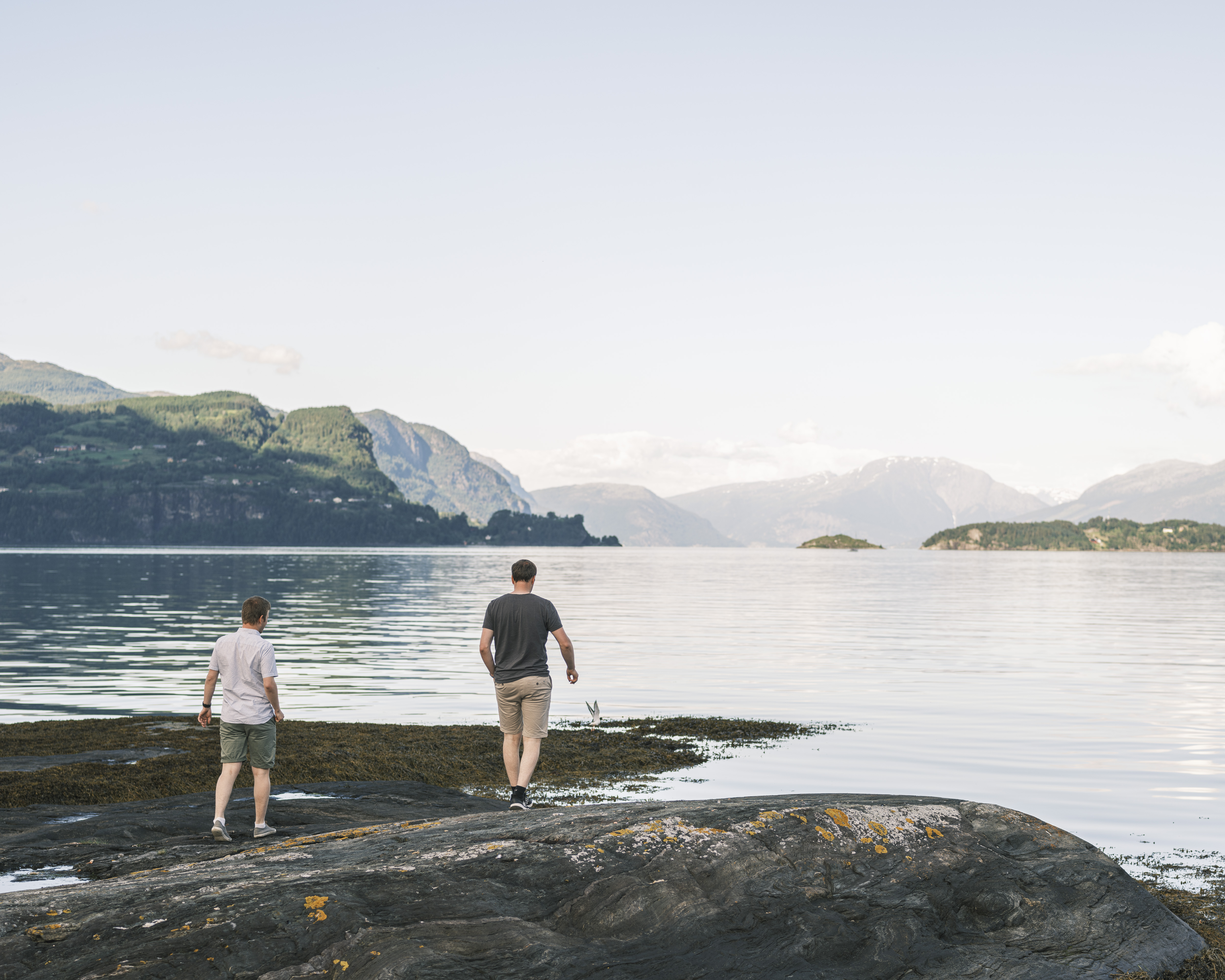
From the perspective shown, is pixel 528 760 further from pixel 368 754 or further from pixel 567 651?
pixel 368 754

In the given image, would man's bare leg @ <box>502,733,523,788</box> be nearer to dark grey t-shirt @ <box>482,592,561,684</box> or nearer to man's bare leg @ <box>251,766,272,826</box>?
dark grey t-shirt @ <box>482,592,561,684</box>

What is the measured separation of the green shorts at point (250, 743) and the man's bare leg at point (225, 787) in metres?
0.07

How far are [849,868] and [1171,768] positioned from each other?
1762 centimetres

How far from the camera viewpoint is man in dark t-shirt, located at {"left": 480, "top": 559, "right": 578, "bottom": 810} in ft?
45.6

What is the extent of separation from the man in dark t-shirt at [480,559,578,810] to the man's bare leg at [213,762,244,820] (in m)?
3.21

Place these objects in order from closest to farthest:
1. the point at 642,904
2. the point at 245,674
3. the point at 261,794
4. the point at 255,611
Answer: the point at 642,904, the point at 255,611, the point at 245,674, the point at 261,794

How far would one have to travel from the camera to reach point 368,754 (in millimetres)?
22250

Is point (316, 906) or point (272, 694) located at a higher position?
point (272, 694)

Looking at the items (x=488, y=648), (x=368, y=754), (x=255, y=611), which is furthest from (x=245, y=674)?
(x=368, y=754)

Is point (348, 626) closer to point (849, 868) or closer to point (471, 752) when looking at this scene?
point (471, 752)

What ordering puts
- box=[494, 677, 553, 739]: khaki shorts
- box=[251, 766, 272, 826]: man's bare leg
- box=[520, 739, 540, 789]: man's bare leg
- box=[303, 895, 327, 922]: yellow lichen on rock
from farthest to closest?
box=[494, 677, 553, 739]: khaki shorts, box=[520, 739, 540, 789]: man's bare leg, box=[251, 766, 272, 826]: man's bare leg, box=[303, 895, 327, 922]: yellow lichen on rock

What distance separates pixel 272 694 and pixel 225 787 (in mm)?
1183

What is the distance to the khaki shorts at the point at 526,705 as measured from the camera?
552 inches

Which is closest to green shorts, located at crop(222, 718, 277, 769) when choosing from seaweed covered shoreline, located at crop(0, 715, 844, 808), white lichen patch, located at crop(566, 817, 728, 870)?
white lichen patch, located at crop(566, 817, 728, 870)
